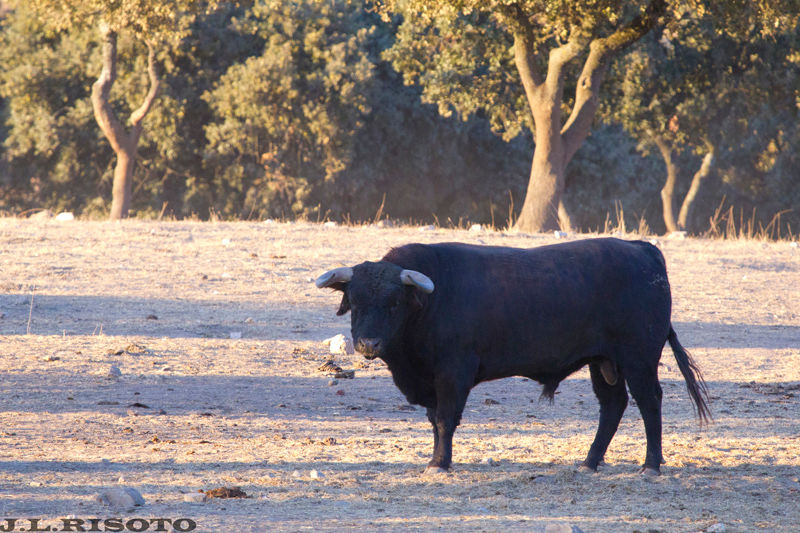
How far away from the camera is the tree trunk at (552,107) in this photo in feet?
74.5

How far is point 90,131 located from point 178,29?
9.81m

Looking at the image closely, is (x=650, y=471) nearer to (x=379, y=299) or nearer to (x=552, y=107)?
(x=379, y=299)

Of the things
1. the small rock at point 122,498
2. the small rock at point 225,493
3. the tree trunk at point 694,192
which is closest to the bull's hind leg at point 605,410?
the small rock at point 225,493

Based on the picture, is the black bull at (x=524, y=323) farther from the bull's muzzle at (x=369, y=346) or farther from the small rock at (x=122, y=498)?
the small rock at (x=122, y=498)

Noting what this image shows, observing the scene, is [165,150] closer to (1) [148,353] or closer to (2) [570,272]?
(1) [148,353]

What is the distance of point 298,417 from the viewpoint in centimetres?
870

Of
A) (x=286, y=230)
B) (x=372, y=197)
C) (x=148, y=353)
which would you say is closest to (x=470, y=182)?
(x=372, y=197)

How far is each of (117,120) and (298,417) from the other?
23.1 metres

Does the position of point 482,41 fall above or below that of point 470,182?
above

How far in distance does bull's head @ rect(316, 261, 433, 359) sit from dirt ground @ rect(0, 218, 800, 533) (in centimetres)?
95

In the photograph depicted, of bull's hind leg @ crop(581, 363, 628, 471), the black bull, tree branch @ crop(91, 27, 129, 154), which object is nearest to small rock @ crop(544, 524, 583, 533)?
the black bull

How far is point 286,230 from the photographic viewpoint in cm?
1895

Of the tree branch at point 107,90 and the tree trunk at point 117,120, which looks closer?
the tree branch at point 107,90

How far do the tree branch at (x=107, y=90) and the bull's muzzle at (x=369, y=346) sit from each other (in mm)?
22322
